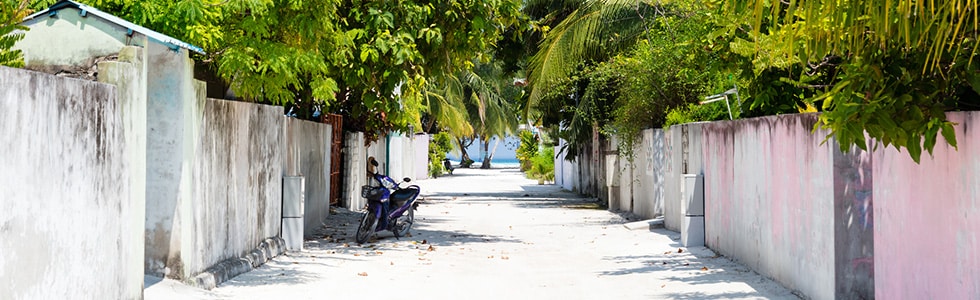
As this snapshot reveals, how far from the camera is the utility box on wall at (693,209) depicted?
15242 mm

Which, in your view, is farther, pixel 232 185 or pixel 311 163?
pixel 311 163

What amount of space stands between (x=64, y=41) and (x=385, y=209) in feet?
25.1

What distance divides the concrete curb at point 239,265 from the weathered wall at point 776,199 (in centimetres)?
527

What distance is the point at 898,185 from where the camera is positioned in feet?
26.1

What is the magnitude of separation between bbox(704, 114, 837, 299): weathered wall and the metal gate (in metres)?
9.76

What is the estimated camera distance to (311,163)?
19.0 metres

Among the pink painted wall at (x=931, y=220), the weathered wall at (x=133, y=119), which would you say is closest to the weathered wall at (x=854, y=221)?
the pink painted wall at (x=931, y=220)

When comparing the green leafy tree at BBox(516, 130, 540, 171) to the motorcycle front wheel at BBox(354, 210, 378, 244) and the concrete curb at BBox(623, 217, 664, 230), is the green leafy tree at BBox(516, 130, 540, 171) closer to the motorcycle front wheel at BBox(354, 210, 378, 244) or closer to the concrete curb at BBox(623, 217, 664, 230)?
the concrete curb at BBox(623, 217, 664, 230)

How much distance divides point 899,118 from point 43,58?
6568 mm

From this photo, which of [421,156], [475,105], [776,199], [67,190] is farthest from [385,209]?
[475,105]

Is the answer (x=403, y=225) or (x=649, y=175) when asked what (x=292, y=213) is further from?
(x=649, y=175)

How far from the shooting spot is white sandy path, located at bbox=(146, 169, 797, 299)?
11.0 metres

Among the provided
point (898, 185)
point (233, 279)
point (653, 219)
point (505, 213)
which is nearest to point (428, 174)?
point (505, 213)

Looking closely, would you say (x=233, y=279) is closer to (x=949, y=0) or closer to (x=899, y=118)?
(x=899, y=118)
